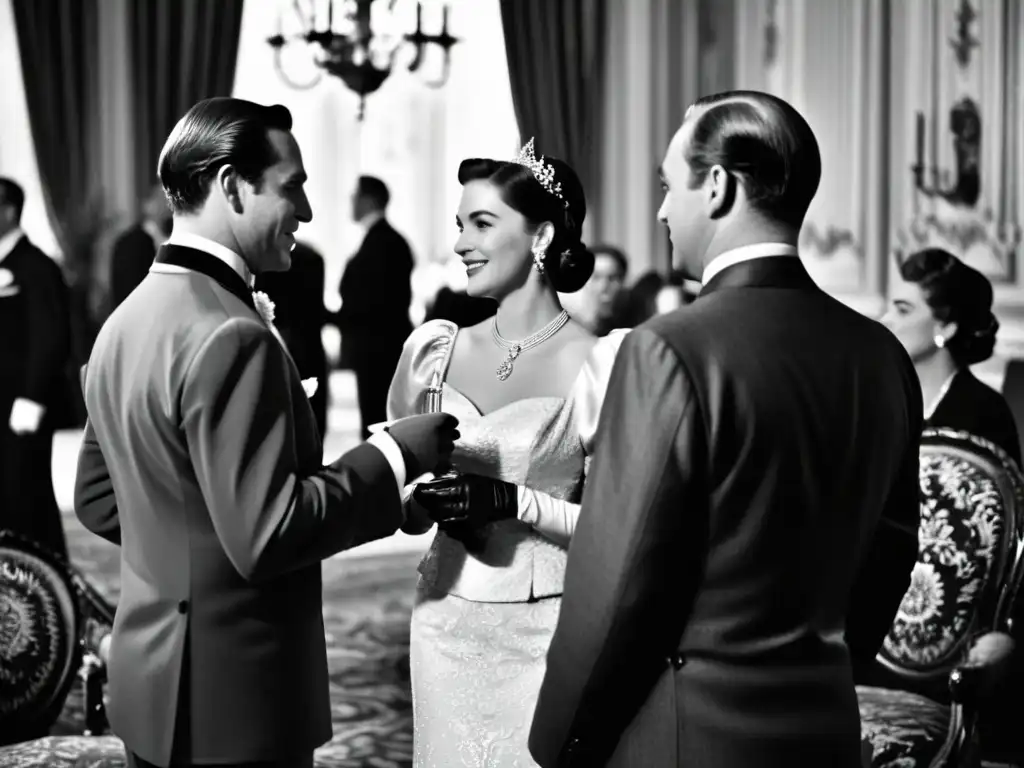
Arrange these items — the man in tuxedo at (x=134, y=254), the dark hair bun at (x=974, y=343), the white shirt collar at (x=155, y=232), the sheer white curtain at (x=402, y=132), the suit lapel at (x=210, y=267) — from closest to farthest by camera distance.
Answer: the suit lapel at (x=210, y=267) < the dark hair bun at (x=974, y=343) < the man in tuxedo at (x=134, y=254) < the white shirt collar at (x=155, y=232) < the sheer white curtain at (x=402, y=132)

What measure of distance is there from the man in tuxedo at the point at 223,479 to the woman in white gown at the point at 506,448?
421mm

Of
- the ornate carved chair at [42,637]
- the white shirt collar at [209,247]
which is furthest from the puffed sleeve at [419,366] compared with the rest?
the ornate carved chair at [42,637]

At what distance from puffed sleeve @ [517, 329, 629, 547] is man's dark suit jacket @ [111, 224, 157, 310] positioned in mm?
5332

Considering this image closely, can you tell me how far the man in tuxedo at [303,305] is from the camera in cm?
709

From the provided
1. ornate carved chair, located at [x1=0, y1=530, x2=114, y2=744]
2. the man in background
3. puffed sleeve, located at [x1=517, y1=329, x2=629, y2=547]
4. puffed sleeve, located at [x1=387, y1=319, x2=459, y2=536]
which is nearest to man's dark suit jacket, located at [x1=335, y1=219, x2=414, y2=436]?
the man in background

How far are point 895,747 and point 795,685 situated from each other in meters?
1.34

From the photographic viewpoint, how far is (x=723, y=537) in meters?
1.52

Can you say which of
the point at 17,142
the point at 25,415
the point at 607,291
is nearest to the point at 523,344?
the point at 25,415

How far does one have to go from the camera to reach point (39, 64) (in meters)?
8.64

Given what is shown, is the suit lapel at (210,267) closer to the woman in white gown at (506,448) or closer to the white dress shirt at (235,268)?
the white dress shirt at (235,268)

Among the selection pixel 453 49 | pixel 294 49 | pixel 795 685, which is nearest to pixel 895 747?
pixel 795 685

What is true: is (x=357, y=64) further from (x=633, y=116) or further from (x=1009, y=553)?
(x=1009, y=553)

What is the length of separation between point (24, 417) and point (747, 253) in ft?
13.1

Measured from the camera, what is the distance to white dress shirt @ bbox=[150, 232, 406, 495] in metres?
1.90
